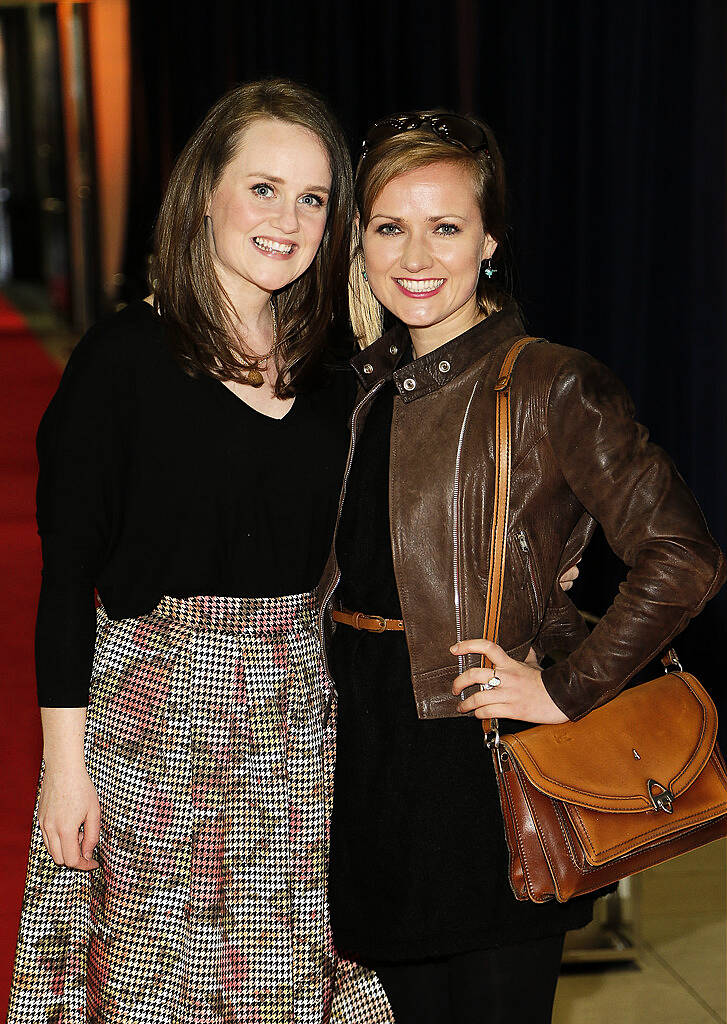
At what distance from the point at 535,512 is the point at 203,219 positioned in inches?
29.5

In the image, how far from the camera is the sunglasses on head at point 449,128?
2.01m

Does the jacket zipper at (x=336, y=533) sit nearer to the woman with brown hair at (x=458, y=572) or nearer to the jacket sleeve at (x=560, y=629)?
the woman with brown hair at (x=458, y=572)

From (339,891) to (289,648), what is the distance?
0.42m

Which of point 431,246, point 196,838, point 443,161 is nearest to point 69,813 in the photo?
point 196,838

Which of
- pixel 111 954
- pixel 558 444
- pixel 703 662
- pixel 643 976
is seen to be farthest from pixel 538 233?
pixel 111 954

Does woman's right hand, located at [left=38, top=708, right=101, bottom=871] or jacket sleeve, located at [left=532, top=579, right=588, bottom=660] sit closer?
woman's right hand, located at [left=38, top=708, right=101, bottom=871]

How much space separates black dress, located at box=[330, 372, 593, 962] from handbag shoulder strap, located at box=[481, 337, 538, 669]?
0.44ft

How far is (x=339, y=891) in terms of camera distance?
6.73 ft

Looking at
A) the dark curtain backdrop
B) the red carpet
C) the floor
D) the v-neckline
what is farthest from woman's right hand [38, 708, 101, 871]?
the dark curtain backdrop

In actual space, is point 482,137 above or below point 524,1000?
above

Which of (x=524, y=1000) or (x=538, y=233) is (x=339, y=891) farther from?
(x=538, y=233)

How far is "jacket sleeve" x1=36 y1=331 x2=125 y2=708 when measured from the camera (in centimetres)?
191

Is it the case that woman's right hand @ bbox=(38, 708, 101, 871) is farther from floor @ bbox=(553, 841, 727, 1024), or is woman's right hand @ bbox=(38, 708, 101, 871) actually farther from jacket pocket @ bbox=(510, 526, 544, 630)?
floor @ bbox=(553, 841, 727, 1024)

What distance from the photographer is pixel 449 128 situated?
201cm
